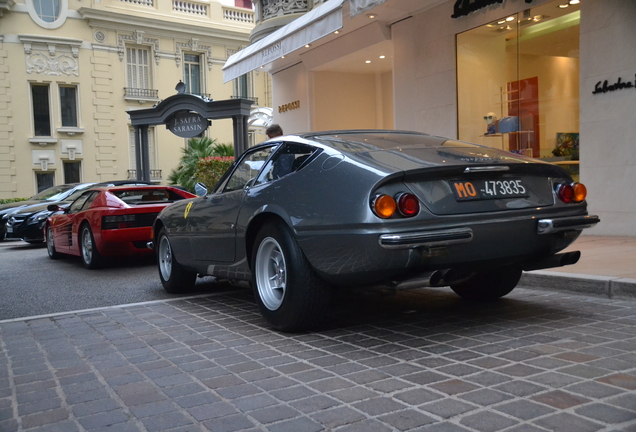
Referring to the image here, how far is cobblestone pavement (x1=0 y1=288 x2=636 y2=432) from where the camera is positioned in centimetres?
263

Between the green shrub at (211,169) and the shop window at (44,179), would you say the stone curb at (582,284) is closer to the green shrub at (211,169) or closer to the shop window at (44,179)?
the green shrub at (211,169)

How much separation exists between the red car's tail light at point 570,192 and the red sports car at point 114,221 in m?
6.21

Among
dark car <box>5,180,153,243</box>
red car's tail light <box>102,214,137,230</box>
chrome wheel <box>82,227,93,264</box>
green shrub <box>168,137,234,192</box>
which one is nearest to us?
red car's tail light <box>102,214,137,230</box>

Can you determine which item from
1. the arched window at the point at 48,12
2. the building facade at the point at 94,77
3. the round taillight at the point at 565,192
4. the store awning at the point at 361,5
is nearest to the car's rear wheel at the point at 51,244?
the store awning at the point at 361,5

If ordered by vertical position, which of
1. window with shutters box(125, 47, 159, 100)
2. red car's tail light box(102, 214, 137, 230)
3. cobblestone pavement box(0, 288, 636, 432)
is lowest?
cobblestone pavement box(0, 288, 636, 432)

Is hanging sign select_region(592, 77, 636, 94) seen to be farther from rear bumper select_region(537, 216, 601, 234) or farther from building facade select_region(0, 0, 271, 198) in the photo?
building facade select_region(0, 0, 271, 198)

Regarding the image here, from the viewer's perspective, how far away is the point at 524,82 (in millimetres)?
10227

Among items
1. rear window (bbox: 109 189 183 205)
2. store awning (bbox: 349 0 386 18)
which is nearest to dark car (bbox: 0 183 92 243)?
rear window (bbox: 109 189 183 205)

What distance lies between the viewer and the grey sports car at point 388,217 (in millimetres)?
3623

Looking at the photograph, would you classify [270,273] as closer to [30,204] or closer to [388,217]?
[388,217]

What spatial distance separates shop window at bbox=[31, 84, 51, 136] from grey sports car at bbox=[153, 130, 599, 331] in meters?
26.0

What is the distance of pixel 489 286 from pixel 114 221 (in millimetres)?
5710

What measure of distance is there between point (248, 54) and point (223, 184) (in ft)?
31.6

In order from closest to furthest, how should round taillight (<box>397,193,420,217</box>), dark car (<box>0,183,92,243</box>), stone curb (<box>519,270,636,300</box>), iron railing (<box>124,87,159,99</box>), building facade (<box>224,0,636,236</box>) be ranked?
1. round taillight (<box>397,193,420,217</box>)
2. stone curb (<box>519,270,636,300</box>)
3. building facade (<box>224,0,636,236</box>)
4. dark car (<box>0,183,92,243</box>)
5. iron railing (<box>124,87,159,99</box>)
